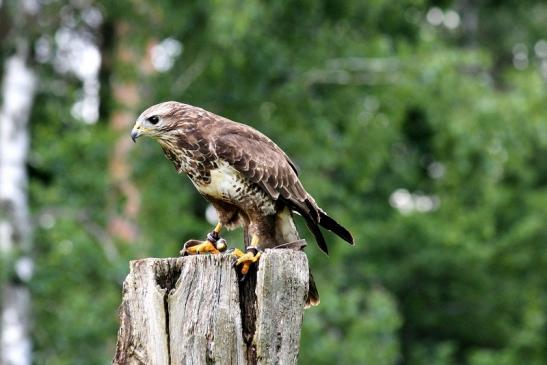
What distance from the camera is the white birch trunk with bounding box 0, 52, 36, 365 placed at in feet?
38.9

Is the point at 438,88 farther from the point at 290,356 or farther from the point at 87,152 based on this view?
the point at 290,356

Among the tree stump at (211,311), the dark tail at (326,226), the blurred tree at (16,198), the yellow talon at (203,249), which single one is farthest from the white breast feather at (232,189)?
the blurred tree at (16,198)

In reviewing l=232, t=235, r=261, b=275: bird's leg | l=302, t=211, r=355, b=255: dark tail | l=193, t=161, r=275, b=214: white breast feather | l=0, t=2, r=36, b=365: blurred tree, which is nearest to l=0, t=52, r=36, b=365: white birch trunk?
l=0, t=2, r=36, b=365: blurred tree

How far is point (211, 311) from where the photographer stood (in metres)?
4.89

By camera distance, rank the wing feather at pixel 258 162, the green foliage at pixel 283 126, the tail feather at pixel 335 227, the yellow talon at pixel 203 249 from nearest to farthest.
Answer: the yellow talon at pixel 203 249 → the tail feather at pixel 335 227 → the wing feather at pixel 258 162 → the green foliage at pixel 283 126

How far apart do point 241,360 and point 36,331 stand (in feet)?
26.7

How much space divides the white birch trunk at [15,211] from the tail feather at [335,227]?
6179 mm

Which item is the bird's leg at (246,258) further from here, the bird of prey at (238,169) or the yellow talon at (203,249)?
the bird of prey at (238,169)

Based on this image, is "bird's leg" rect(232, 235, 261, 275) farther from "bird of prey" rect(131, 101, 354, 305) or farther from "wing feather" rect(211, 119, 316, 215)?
"wing feather" rect(211, 119, 316, 215)

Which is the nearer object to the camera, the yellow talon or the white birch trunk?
the yellow talon

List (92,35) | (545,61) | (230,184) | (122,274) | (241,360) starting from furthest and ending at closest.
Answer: (545,61), (92,35), (122,274), (230,184), (241,360)

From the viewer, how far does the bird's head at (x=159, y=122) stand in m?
6.03

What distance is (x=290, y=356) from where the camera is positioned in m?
4.97

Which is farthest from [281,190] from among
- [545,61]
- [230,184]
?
[545,61]
